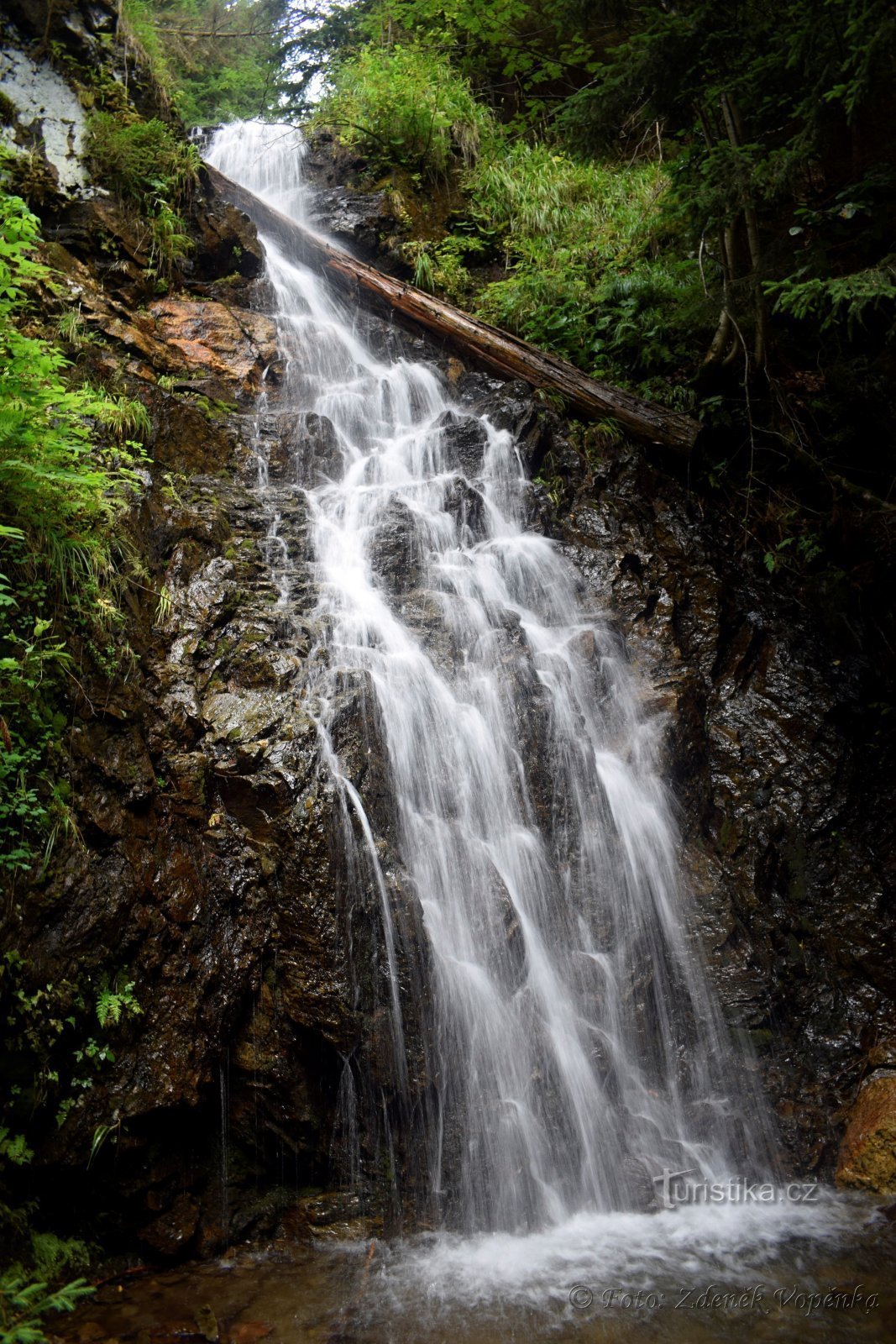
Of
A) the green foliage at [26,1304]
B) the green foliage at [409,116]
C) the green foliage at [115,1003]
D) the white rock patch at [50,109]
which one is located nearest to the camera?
the green foliage at [26,1304]

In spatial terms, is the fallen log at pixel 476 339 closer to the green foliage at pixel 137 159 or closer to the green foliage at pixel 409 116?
the green foliage at pixel 137 159

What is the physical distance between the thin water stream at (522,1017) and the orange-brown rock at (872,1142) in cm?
20

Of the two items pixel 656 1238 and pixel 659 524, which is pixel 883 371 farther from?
pixel 656 1238

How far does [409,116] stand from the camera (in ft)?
37.8

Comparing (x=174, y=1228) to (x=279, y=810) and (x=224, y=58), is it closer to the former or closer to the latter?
(x=279, y=810)

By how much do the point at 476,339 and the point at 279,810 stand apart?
23.0 ft

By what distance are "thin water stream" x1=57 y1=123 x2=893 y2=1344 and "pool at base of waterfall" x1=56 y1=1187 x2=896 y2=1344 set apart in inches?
0.6

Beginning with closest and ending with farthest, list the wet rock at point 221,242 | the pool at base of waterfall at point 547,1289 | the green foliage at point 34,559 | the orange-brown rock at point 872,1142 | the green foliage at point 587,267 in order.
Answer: the pool at base of waterfall at point 547,1289 → the green foliage at point 34,559 → the orange-brown rock at point 872,1142 → the green foliage at point 587,267 → the wet rock at point 221,242

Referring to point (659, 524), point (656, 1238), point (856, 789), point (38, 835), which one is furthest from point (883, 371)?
point (38, 835)

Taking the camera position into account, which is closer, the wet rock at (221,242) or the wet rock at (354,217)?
the wet rock at (221,242)

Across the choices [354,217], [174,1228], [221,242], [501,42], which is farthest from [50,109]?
[174,1228]

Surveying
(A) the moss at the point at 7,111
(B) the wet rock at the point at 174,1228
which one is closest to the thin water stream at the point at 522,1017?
(B) the wet rock at the point at 174,1228

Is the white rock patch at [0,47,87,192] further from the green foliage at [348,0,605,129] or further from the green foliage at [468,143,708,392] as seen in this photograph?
the green foliage at [348,0,605,129]

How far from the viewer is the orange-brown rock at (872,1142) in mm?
4344
